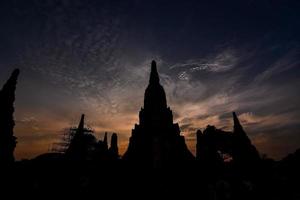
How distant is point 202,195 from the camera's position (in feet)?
84.8

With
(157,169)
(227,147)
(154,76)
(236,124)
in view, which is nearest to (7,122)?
(157,169)

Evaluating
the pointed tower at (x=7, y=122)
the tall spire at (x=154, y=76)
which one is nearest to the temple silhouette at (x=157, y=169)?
the pointed tower at (x=7, y=122)

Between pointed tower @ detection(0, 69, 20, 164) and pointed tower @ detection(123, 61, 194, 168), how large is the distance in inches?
660

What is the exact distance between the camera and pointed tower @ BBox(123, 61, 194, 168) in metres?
30.9

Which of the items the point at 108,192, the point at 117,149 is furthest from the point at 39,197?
Answer: the point at 117,149

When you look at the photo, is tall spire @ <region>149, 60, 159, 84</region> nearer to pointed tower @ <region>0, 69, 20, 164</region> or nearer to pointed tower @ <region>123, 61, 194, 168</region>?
pointed tower @ <region>123, 61, 194, 168</region>

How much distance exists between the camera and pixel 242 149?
3022cm

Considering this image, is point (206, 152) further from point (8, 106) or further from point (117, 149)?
point (8, 106)

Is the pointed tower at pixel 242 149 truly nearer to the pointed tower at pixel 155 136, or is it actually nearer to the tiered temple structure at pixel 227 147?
the tiered temple structure at pixel 227 147

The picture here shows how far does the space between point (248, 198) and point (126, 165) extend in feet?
55.9

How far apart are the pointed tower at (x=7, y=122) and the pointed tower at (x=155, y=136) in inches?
660

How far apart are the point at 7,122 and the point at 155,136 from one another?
20249 millimetres

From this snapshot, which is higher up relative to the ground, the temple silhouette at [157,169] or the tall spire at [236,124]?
the tall spire at [236,124]

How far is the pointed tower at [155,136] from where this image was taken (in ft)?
102
